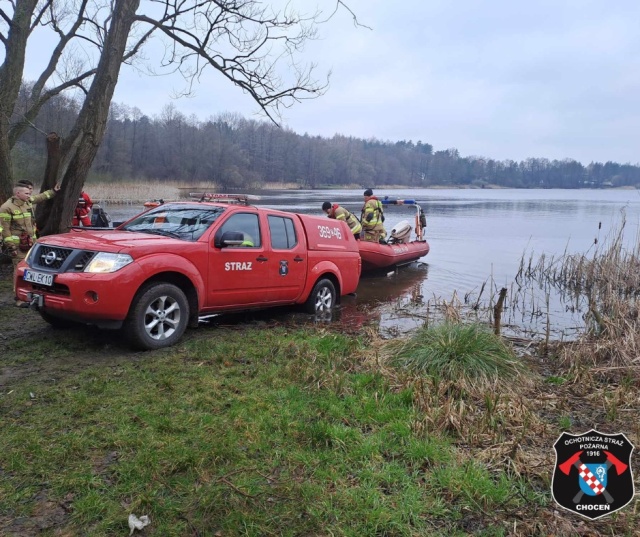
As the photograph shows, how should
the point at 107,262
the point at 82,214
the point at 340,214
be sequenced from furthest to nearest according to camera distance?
1. the point at 82,214
2. the point at 340,214
3. the point at 107,262

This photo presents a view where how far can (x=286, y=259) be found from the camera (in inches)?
300

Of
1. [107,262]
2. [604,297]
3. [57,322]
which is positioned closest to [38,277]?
[107,262]

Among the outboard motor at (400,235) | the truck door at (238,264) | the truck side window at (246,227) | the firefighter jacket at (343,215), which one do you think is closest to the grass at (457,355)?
the truck door at (238,264)

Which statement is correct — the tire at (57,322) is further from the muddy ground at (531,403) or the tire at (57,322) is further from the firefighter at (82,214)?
the firefighter at (82,214)

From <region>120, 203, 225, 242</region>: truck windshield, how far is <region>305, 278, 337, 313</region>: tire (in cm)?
222

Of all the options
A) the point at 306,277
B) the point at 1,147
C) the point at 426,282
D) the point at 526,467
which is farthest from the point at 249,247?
the point at 426,282

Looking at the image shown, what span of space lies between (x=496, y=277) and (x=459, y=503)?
13.1m

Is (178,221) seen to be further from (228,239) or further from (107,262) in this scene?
(107,262)

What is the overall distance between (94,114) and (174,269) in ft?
19.4

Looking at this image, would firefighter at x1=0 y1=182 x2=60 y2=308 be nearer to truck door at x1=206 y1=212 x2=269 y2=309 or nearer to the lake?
truck door at x1=206 y1=212 x2=269 y2=309

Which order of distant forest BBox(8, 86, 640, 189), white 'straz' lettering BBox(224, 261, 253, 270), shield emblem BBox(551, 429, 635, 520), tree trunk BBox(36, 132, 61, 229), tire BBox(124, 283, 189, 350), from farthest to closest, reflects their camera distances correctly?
1. distant forest BBox(8, 86, 640, 189)
2. tree trunk BBox(36, 132, 61, 229)
3. white 'straz' lettering BBox(224, 261, 253, 270)
4. tire BBox(124, 283, 189, 350)
5. shield emblem BBox(551, 429, 635, 520)

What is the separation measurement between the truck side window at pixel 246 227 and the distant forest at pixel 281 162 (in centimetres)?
5826

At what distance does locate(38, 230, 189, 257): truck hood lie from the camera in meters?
5.55

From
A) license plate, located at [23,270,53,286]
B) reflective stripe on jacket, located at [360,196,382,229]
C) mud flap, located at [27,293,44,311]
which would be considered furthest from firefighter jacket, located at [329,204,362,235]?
mud flap, located at [27,293,44,311]
